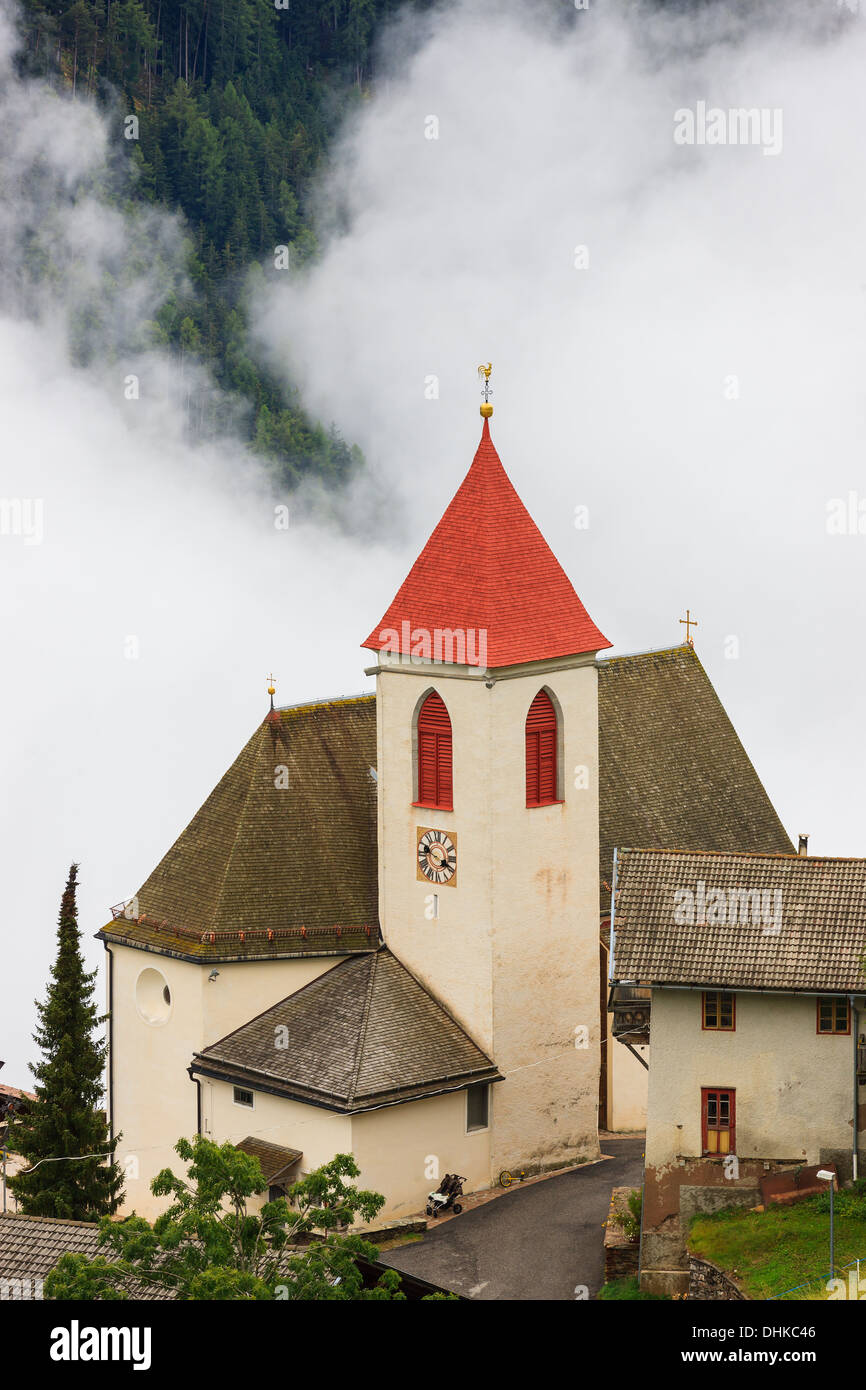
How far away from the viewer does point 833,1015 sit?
163 feet

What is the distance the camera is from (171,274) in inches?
7062

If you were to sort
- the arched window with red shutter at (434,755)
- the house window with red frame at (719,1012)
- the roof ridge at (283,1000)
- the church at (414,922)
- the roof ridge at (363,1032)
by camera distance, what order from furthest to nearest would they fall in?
the roof ridge at (283,1000) → the arched window with red shutter at (434,755) → the church at (414,922) → the roof ridge at (363,1032) → the house window with red frame at (719,1012)

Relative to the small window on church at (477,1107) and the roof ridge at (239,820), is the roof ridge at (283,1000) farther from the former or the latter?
the small window on church at (477,1107)

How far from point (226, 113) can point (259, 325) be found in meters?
23.1

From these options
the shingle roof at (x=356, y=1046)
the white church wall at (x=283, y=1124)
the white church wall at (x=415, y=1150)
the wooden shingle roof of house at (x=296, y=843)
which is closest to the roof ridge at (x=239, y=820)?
the wooden shingle roof of house at (x=296, y=843)

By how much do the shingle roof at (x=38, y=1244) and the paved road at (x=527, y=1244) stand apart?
7.71 metres

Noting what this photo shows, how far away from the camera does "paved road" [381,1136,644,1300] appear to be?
174 ft

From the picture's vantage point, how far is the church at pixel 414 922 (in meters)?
58.0

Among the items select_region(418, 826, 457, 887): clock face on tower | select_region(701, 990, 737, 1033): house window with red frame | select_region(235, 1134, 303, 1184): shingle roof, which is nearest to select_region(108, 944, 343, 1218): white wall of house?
select_region(235, 1134, 303, 1184): shingle roof

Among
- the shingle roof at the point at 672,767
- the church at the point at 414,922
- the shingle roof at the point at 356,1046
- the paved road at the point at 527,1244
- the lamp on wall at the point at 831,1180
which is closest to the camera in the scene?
the lamp on wall at the point at 831,1180

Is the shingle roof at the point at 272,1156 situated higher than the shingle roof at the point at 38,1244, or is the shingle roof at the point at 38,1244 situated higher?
the shingle roof at the point at 272,1156

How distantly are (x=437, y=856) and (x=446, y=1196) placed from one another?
24.6ft

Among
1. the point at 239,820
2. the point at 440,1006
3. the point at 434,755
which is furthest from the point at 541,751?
the point at 239,820

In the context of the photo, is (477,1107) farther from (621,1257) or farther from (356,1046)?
(621,1257)
